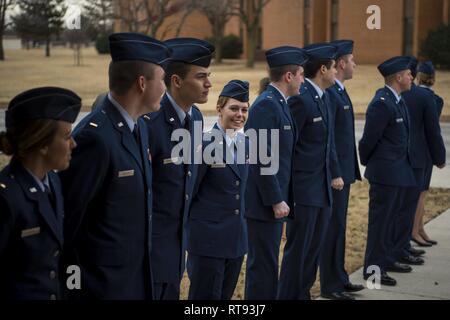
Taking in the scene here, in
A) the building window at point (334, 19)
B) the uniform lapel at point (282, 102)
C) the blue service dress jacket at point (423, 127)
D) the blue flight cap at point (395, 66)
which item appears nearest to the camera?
the uniform lapel at point (282, 102)

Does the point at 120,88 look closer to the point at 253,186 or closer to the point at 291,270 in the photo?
the point at 253,186

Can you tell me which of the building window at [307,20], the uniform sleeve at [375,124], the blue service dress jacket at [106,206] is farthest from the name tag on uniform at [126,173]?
the building window at [307,20]

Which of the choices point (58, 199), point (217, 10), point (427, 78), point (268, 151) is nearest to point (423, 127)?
point (427, 78)

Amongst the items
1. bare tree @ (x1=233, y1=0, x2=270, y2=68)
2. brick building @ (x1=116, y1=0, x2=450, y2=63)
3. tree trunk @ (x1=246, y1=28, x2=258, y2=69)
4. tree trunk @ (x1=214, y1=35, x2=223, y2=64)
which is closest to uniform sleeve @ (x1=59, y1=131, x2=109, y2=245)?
brick building @ (x1=116, y1=0, x2=450, y2=63)

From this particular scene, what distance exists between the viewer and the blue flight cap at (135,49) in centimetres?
359

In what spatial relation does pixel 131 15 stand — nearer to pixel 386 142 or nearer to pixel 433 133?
pixel 433 133

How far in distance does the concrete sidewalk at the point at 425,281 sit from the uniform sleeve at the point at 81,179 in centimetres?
358

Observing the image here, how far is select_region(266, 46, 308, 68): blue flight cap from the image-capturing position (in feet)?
18.0

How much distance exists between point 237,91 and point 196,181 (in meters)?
0.73

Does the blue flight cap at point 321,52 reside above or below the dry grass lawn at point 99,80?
above

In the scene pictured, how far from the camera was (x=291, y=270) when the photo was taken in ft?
18.8

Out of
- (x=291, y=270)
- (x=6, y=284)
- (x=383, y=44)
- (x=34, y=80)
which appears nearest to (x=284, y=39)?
(x=383, y=44)

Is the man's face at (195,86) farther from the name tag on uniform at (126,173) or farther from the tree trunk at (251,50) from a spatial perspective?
the tree trunk at (251,50)
